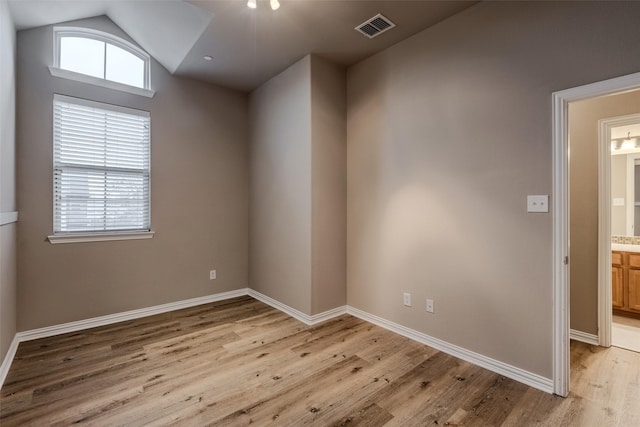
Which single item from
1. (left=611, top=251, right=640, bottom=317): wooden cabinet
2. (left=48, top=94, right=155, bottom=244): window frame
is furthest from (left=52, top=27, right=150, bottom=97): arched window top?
(left=611, top=251, right=640, bottom=317): wooden cabinet

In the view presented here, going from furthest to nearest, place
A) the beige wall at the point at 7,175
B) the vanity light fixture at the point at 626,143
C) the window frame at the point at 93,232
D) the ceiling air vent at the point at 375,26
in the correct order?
the vanity light fixture at the point at 626,143 < the window frame at the point at 93,232 < the ceiling air vent at the point at 375,26 < the beige wall at the point at 7,175

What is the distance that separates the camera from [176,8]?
8.46 feet

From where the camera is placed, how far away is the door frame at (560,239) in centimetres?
195

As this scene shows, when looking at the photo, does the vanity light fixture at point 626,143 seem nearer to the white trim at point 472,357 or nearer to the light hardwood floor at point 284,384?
the light hardwood floor at point 284,384

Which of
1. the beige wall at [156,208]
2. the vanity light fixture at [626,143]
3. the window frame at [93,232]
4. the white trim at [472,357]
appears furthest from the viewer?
the vanity light fixture at [626,143]

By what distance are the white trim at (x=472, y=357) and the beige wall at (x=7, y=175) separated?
316 centimetres

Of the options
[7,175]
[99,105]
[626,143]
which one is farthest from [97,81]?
[626,143]

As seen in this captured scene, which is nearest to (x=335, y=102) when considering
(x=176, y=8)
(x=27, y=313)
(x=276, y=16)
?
(x=276, y=16)

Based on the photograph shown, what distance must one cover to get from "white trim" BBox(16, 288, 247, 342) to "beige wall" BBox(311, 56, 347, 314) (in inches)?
61.1

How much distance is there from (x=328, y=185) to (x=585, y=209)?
8.00 ft

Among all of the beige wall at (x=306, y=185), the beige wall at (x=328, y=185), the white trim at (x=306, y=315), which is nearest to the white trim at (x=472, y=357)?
the white trim at (x=306, y=315)

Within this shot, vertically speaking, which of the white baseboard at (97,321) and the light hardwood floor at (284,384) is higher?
the white baseboard at (97,321)

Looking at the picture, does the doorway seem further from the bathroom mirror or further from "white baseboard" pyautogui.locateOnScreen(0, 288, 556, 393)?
"white baseboard" pyautogui.locateOnScreen(0, 288, 556, 393)

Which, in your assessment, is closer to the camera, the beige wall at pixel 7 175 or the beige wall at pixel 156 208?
the beige wall at pixel 7 175
